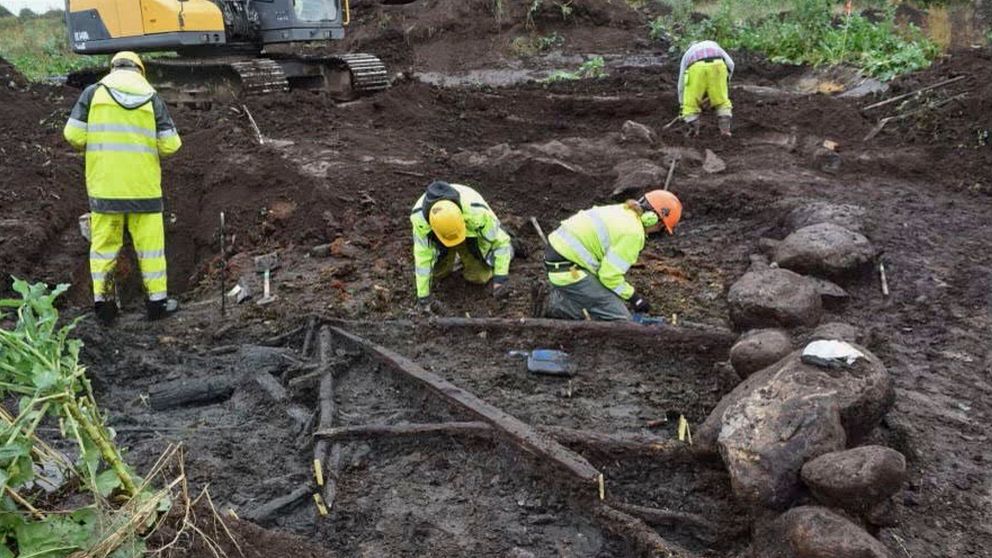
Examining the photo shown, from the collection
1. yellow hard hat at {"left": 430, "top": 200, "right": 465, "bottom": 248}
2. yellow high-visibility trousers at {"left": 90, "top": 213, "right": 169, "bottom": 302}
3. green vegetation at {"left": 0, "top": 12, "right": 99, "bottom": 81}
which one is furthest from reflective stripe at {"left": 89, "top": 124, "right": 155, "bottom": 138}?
green vegetation at {"left": 0, "top": 12, "right": 99, "bottom": 81}

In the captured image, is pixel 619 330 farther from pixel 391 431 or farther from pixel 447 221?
pixel 391 431

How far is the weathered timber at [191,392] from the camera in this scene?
5207mm

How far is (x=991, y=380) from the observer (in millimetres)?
4809

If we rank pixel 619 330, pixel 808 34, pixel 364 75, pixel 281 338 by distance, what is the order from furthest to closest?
1. pixel 808 34
2. pixel 364 75
3. pixel 281 338
4. pixel 619 330

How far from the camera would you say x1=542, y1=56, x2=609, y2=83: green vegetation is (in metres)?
16.0

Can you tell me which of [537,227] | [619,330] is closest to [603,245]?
[619,330]

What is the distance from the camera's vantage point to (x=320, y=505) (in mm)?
3939

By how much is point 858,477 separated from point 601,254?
324 centimetres

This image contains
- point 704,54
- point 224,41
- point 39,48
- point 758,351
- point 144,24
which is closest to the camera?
point 758,351

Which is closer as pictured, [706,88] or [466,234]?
[466,234]

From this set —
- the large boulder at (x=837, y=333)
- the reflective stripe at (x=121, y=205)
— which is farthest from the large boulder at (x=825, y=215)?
the reflective stripe at (x=121, y=205)

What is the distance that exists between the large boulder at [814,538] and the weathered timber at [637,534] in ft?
1.11

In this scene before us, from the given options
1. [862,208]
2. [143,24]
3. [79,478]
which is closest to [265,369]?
[79,478]

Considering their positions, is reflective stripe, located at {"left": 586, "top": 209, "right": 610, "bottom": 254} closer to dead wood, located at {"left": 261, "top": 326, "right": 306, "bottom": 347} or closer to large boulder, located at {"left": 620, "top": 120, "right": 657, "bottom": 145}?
dead wood, located at {"left": 261, "top": 326, "right": 306, "bottom": 347}
